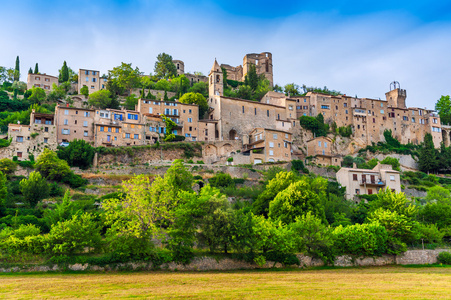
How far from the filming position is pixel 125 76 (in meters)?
94.4

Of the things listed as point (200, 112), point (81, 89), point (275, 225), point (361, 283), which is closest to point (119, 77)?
point (81, 89)

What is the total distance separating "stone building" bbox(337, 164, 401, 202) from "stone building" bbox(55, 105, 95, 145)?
38.0 meters

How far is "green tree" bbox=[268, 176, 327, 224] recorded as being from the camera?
44656mm

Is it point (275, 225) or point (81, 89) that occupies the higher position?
point (81, 89)

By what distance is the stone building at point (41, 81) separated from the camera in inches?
3799

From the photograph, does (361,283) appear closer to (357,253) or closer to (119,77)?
(357,253)

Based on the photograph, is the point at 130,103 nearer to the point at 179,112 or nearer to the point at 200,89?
the point at 179,112

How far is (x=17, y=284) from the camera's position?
90.4 ft

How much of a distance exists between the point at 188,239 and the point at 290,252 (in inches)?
360

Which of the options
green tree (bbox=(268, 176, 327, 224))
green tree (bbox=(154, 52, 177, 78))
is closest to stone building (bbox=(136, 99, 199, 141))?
green tree (bbox=(268, 176, 327, 224))

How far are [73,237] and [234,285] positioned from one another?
46.5ft

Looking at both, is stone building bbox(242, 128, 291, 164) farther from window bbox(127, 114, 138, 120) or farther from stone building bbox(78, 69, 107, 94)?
stone building bbox(78, 69, 107, 94)

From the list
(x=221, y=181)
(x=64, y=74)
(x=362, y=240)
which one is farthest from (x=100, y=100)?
(x=362, y=240)

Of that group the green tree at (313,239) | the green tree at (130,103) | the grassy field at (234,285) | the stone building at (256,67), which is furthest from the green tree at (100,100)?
the grassy field at (234,285)
